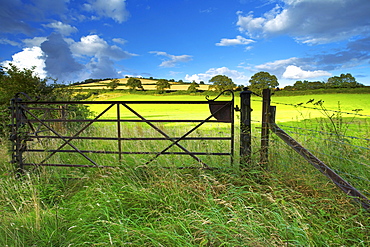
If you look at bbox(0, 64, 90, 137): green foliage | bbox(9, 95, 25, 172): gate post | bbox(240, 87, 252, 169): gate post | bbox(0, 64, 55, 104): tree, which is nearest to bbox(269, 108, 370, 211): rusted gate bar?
bbox(240, 87, 252, 169): gate post

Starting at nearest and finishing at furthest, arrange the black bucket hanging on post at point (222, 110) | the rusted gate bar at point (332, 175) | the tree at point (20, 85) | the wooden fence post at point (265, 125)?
the rusted gate bar at point (332, 175) < the wooden fence post at point (265, 125) < the black bucket hanging on post at point (222, 110) < the tree at point (20, 85)

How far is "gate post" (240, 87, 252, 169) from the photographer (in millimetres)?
4195

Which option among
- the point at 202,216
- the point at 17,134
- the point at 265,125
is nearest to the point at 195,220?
the point at 202,216

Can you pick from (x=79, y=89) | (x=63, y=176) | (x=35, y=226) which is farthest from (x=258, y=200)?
(x=79, y=89)

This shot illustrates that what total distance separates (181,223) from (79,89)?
39.7ft

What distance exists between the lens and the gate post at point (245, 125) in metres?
4.20

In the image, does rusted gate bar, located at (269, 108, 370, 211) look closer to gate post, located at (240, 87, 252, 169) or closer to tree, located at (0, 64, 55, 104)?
gate post, located at (240, 87, 252, 169)

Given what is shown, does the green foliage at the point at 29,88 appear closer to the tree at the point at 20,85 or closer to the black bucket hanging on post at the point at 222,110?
the tree at the point at 20,85

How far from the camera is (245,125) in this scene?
422 cm

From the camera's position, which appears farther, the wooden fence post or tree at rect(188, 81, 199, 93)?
tree at rect(188, 81, 199, 93)

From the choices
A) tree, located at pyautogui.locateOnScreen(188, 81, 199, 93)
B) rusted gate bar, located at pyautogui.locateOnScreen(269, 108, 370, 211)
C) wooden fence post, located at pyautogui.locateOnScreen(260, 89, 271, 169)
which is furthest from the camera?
tree, located at pyautogui.locateOnScreen(188, 81, 199, 93)

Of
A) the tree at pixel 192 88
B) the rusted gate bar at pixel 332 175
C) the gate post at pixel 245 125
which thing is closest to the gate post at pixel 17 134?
the gate post at pixel 245 125

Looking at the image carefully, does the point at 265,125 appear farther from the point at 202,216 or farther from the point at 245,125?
the point at 202,216

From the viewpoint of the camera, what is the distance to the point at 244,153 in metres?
4.25
